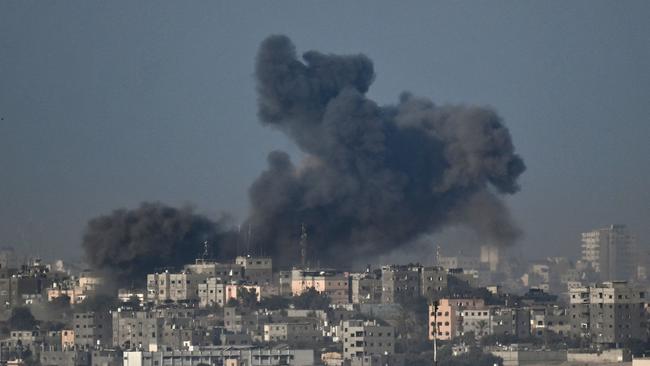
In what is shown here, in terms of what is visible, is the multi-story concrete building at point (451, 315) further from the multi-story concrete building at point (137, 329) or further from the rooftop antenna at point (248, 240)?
the rooftop antenna at point (248, 240)

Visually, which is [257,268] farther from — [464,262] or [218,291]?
[464,262]

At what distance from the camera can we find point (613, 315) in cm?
8400

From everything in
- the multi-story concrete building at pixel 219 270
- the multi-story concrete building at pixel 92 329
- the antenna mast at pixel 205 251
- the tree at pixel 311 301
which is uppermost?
the antenna mast at pixel 205 251

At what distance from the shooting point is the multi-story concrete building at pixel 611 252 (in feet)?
422

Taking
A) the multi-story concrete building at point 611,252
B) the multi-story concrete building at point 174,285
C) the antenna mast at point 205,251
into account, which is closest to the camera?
the multi-story concrete building at point 174,285

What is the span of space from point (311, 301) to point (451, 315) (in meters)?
7.95

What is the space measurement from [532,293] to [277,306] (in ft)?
37.3

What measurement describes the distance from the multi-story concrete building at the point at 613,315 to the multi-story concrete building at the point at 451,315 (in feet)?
15.7

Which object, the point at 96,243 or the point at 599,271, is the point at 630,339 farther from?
the point at 599,271

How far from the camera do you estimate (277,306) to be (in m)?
96.1

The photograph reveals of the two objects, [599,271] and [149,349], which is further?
[599,271]

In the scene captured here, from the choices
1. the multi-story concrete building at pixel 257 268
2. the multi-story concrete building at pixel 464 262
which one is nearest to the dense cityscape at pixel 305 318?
the multi-story concrete building at pixel 257 268

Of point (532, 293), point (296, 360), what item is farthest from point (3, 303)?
point (296, 360)

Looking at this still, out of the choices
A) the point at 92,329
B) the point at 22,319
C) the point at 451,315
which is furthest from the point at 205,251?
the point at 451,315
